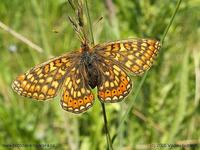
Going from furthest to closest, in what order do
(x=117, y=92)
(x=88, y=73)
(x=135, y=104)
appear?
1. (x=135, y=104)
2. (x=88, y=73)
3. (x=117, y=92)

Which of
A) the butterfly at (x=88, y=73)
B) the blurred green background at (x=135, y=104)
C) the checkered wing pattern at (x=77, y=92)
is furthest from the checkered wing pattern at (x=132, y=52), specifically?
the blurred green background at (x=135, y=104)

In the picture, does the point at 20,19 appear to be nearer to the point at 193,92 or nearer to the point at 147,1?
the point at 147,1

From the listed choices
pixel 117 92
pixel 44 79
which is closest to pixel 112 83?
pixel 117 92

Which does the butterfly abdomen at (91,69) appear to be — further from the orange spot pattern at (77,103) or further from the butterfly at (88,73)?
the orange spot pattern at (77,103)

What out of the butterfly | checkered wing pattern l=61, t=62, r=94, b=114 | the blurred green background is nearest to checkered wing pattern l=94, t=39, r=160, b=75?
the butterfly

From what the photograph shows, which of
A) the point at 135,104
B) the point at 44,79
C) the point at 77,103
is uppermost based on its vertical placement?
the point at 44,79

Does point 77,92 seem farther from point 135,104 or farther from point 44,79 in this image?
point 135,104
